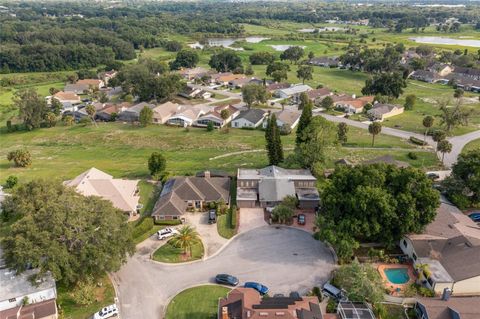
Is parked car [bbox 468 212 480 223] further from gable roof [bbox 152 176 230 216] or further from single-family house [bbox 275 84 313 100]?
single-family house [bbox 275 84 313 100]

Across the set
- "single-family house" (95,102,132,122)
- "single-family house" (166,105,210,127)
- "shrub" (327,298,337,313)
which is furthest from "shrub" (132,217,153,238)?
"single-family house" (95,102,132,122)

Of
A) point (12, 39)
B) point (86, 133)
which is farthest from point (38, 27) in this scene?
point (86, 133)

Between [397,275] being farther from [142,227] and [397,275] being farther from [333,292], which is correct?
[142,227]

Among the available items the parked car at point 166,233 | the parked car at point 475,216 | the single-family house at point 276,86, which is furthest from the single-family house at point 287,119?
the parked car at point 166,233

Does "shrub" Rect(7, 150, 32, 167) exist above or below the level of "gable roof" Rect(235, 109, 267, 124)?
below

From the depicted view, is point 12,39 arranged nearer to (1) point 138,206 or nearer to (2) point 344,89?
(2) point 344,89

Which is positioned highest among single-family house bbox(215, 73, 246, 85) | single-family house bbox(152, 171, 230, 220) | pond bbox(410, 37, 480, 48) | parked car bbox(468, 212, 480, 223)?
pond bbox(410, 37, 480, 48)

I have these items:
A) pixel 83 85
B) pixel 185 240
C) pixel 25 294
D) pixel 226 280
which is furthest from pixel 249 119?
pixel 83 85
